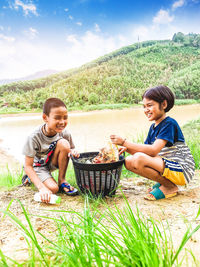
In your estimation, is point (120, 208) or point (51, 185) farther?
point (51, 185)

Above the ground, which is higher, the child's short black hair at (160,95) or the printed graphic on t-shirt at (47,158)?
the child's short black hair at (160,95)

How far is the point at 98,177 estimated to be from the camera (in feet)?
5.51

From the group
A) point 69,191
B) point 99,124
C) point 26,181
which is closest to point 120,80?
point 99,124

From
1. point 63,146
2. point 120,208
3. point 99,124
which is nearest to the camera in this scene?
point 120,208

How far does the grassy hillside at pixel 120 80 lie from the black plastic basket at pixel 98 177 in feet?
29.7

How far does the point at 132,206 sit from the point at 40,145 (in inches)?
36.4

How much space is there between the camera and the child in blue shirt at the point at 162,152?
1.69 metres

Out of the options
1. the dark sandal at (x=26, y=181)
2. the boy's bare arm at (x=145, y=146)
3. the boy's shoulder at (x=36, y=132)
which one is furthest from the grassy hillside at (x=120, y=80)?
the boy's bare arm at (x=145, y=146)

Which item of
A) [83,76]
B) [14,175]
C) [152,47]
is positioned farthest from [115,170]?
[152,47]

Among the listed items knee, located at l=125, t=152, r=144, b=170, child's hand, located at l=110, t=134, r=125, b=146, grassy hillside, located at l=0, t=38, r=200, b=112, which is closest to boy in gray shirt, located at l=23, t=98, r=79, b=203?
child's hand, located at l=110, t=134, r=125, b=146

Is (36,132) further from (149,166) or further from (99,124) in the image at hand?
(99,124)

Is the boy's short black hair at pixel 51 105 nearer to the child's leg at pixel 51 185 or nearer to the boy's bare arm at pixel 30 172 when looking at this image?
the boy's bare arm at pixel 30 172

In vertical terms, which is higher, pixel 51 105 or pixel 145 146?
pixel 51 105

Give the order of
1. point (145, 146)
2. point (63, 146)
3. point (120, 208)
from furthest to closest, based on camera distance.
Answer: point (63, 146)
point (145, 146)
point (120, 208)
